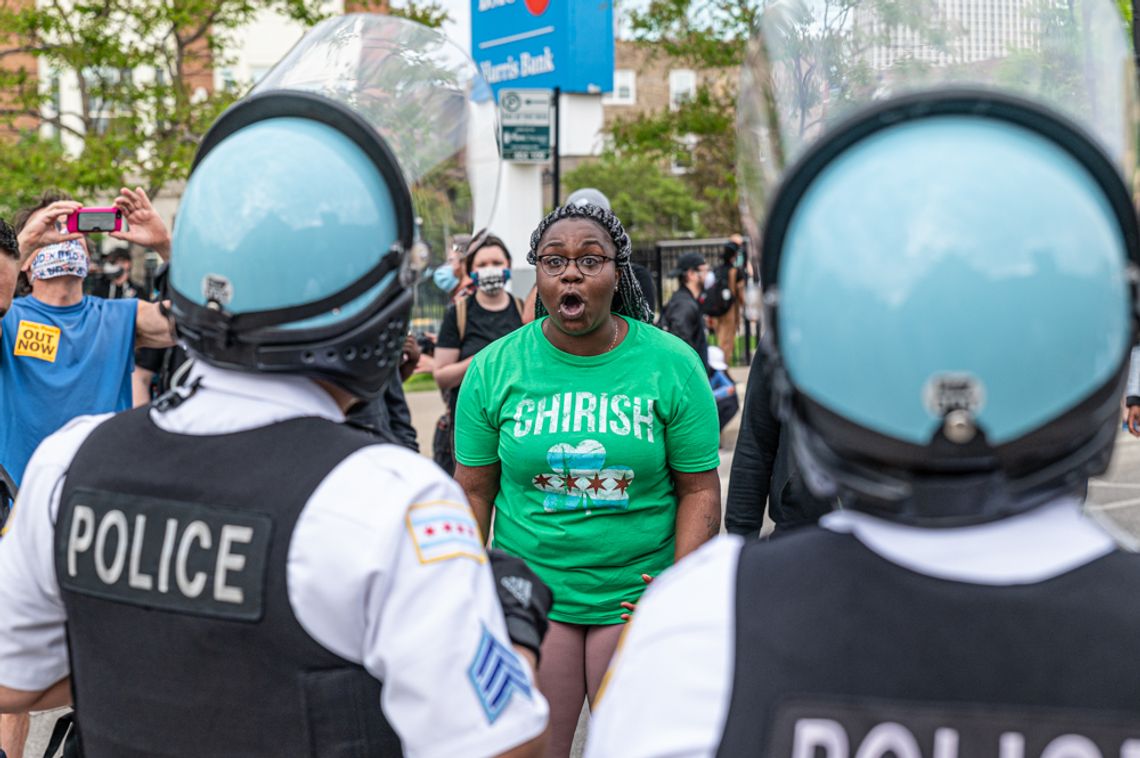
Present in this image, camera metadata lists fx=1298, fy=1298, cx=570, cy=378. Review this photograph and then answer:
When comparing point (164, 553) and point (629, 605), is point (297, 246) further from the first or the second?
point (629, 605)

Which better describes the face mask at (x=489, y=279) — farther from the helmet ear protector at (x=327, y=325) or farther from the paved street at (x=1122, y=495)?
the helmet ear protector at (x=327, y=325)

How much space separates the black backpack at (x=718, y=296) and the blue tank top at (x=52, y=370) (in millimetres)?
10569

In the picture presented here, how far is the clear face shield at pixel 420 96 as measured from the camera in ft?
8.61

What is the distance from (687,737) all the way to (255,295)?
3.12 feet

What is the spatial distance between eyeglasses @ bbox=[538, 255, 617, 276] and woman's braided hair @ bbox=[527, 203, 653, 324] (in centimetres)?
10

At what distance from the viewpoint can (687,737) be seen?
132 centimetres

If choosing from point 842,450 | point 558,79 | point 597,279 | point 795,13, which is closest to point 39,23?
point 558,79

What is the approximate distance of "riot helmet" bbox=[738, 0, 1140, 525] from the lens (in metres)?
1.29

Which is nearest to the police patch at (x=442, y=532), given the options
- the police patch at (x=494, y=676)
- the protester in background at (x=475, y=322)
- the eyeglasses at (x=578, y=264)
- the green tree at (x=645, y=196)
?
the police patch at (x=494, y=676)

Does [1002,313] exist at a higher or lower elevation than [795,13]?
lower

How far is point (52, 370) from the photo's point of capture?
195 inches

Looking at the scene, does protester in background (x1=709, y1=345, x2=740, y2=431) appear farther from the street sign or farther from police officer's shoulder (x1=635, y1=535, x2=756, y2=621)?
police officer's shoulder (x1=635, y1=535, x2=756, y2=621)

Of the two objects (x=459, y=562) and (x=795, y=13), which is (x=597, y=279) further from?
(x=459, y=562)

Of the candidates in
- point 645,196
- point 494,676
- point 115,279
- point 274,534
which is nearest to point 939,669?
point 494,676
